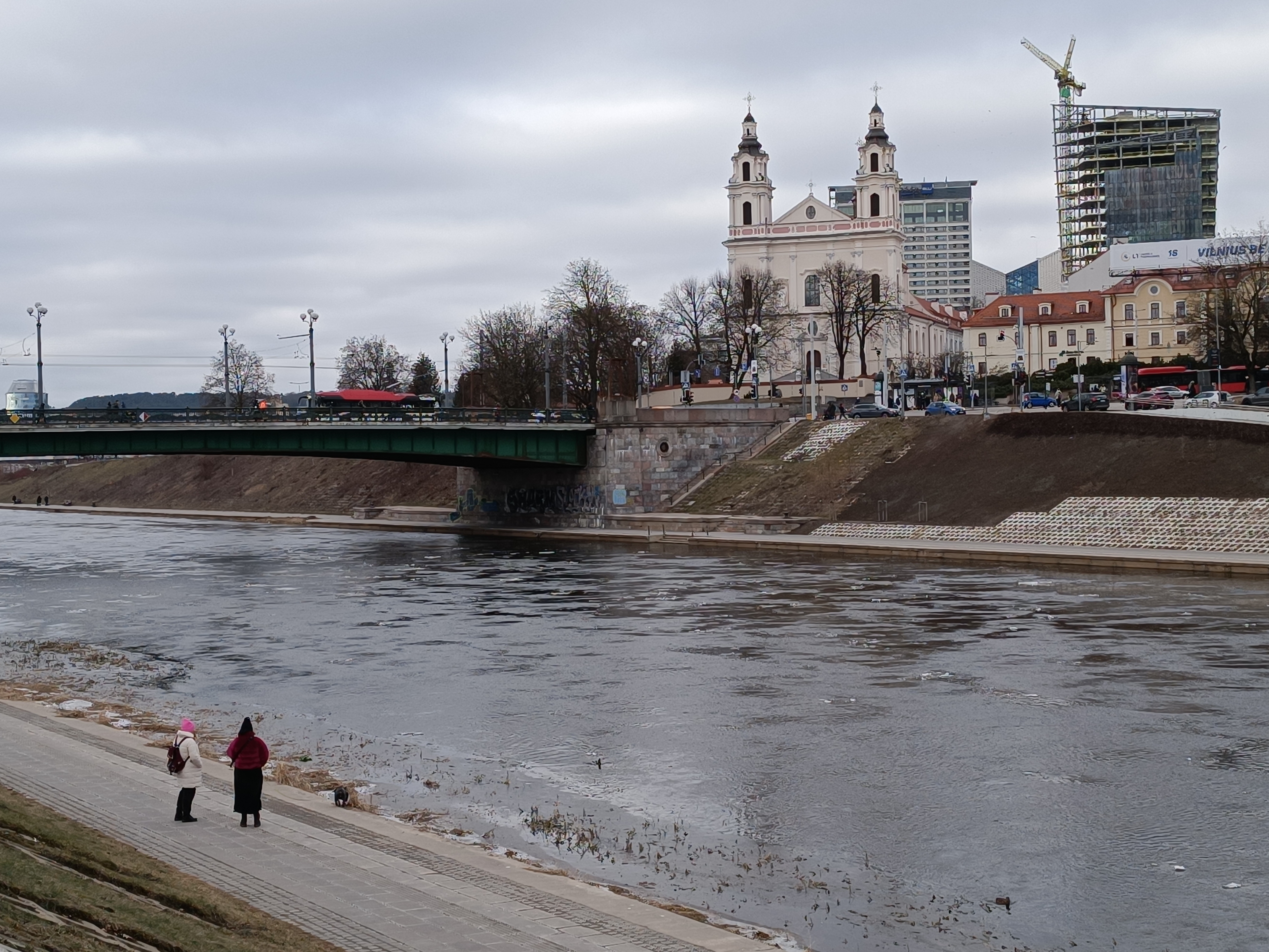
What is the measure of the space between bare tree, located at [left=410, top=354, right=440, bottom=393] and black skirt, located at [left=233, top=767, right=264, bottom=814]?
136 metres

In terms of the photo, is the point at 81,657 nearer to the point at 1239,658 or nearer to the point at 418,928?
the point at 418,928

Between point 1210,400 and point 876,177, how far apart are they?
65.4m

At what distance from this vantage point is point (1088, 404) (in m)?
91.4

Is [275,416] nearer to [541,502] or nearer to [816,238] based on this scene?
[541,502]

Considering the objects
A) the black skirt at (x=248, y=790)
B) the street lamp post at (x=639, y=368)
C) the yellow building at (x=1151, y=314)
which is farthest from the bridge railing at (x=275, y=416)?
the yellow building at (x=1151, y=314)

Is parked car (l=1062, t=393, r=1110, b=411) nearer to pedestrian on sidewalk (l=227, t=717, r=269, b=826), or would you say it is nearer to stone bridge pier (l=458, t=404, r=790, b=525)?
stone bridge pier (l=458, t=404, r=790, b=525)

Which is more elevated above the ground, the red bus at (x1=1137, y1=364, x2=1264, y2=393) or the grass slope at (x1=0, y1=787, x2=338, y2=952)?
the red bus at (x1=1137, y1=364, x2=1264, y2=393)

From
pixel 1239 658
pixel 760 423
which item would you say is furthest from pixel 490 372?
pixel 1239 658

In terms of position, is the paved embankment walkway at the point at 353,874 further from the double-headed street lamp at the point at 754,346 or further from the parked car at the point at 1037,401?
the double-headed street lamp at the point at 754,346

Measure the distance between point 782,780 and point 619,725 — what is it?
229 inches

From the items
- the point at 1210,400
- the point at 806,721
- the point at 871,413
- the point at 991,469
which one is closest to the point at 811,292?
the point at 871,413

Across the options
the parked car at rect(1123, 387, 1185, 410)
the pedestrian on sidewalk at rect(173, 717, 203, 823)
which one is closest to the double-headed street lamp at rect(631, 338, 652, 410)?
the parked car at rect(1123, 387, 1185, 410)

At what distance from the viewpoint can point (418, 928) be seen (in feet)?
46.8

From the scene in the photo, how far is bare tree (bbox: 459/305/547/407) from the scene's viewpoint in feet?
410
